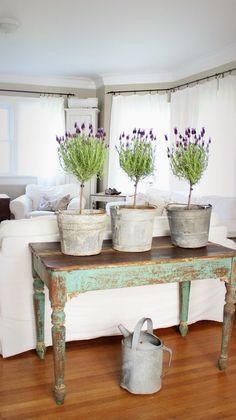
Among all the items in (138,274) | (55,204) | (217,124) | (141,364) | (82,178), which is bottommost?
(141,364)

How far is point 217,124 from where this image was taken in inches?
188

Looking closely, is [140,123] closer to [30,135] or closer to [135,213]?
[30,135]

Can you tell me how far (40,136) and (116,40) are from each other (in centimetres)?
251

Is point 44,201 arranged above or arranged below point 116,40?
below

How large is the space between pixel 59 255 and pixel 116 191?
3.95 m

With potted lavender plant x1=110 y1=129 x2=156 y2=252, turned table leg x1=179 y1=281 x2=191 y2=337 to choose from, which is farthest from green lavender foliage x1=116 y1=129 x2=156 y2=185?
turned table leg x1=179 y1=281 x2=191 y2=337

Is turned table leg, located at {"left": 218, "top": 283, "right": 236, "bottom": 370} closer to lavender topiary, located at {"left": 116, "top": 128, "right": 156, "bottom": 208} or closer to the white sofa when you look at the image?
the white sofa

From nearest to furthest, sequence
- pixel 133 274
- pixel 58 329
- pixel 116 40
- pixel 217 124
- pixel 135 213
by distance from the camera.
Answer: pixel 58 329 < pixel 133 274 < pixel 135 213 < pixel 116 40 < pixel 217 124

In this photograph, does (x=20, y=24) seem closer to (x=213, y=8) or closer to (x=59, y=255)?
(x=213, y=8)

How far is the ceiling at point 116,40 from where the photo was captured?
3559 mm

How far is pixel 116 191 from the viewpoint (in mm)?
5945

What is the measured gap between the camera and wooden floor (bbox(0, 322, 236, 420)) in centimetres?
193

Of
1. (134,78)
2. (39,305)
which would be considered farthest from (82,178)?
(134,78)

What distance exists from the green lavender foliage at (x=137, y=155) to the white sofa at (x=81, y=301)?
0.49 m
